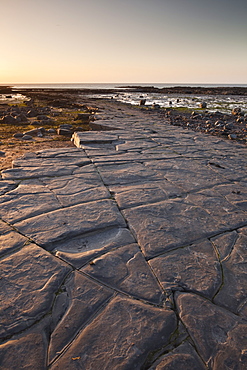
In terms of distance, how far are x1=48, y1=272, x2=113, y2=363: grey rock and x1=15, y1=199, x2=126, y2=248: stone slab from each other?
456mm

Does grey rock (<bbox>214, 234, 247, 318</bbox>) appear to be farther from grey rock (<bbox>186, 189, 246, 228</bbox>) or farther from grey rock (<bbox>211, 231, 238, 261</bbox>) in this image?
grey rock (<bbox>186, 189, 246, 228</bbox>)

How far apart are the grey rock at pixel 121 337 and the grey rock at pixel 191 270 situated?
0.77 ft

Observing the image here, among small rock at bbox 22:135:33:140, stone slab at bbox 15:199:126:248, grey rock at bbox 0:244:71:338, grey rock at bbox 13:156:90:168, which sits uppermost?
grey rock at bbox 13:156:90:168

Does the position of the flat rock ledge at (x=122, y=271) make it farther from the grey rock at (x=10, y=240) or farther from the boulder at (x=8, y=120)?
the boulder at (x=8, y=120)

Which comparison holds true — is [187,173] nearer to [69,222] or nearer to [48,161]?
[69,222]

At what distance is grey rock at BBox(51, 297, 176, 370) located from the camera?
1003 mm

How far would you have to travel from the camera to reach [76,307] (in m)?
1.24

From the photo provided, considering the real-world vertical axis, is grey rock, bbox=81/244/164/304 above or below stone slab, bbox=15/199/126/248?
below

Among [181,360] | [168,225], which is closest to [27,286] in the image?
[181,360]

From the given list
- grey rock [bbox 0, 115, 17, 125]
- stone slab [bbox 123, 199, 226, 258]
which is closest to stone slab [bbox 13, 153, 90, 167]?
stone slab [bbox 123, 199, 226, 258]

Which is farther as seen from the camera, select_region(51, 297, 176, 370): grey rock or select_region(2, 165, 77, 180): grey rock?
select_region(2, 165, 77, 180): grey rock

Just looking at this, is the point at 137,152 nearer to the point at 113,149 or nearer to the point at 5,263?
the point at 113,149

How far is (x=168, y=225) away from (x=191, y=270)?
52cm

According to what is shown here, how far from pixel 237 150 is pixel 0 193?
4.33 meters
